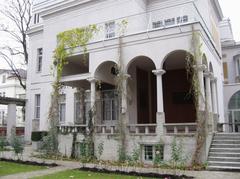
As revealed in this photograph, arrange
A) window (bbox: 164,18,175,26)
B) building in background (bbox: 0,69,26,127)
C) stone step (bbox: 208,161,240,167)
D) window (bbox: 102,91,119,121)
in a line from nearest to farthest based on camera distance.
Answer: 1. stone step (bbox: 208,161,240,167)
2. window (bbox: 102,91,119,121)
3. window (bbox: 164,18,175,26)
4. building in background (bbox: 0,69,26,127)

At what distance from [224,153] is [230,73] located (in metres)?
21.1

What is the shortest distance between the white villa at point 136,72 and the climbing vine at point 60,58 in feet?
1.25

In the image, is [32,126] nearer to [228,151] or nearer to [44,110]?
[44,110]

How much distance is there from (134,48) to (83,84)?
531 centimetres

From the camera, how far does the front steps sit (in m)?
10.8

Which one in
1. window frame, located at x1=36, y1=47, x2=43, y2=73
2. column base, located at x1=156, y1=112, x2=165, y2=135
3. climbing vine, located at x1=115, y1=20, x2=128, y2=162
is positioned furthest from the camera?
window frame, located at x1=36, y1=47, x2=43, y2=73

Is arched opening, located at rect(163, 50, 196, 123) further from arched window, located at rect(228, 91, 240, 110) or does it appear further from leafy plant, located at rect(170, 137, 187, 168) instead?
arched window, located at rect(228, 91, 240, 110)

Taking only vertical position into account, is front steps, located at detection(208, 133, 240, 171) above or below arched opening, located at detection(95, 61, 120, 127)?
below

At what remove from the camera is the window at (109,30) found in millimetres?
17233

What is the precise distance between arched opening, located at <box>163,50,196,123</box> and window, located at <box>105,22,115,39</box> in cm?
399

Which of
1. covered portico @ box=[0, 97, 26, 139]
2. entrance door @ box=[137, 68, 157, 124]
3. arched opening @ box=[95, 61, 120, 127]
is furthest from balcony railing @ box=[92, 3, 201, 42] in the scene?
covered portico @ box=[0, 97, 26, 139]

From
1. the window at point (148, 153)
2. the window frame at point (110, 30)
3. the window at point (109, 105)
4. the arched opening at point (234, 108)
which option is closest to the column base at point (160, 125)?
the window at point (148, 153)

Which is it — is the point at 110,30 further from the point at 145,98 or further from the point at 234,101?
the point at 234,101

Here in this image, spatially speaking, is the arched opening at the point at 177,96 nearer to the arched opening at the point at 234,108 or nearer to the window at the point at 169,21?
the window at the point at 169,21
